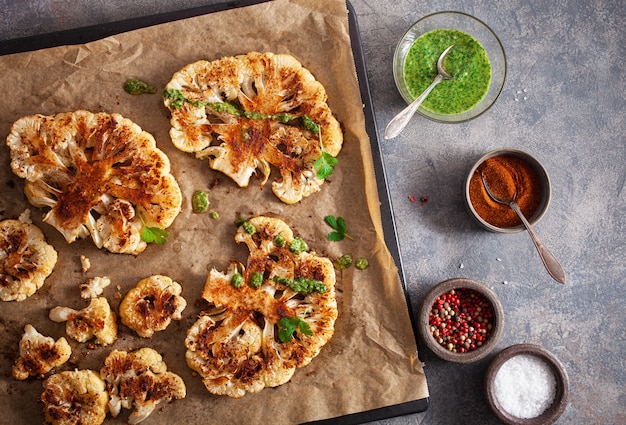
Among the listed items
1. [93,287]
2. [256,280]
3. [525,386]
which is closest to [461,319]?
[525,386]

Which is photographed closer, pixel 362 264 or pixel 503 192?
pixel 362 264

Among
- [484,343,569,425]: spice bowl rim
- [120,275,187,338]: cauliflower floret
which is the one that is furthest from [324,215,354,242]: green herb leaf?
[484,343,569,425]: spice bowl rim

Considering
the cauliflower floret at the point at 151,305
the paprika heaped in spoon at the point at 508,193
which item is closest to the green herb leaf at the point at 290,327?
the cauliflower floret at the point at 151,305

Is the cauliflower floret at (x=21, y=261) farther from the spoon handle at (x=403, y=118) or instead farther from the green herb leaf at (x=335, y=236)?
the spoon handle at (x=403, y=118)

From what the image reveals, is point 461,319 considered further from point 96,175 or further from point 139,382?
point 96,175

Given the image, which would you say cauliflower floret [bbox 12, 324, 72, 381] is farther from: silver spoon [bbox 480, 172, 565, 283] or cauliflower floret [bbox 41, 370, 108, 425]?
silver spoon [bbox 480, 172, 565, 283]

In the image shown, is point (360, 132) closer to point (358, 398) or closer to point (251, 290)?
point (251, 290)
